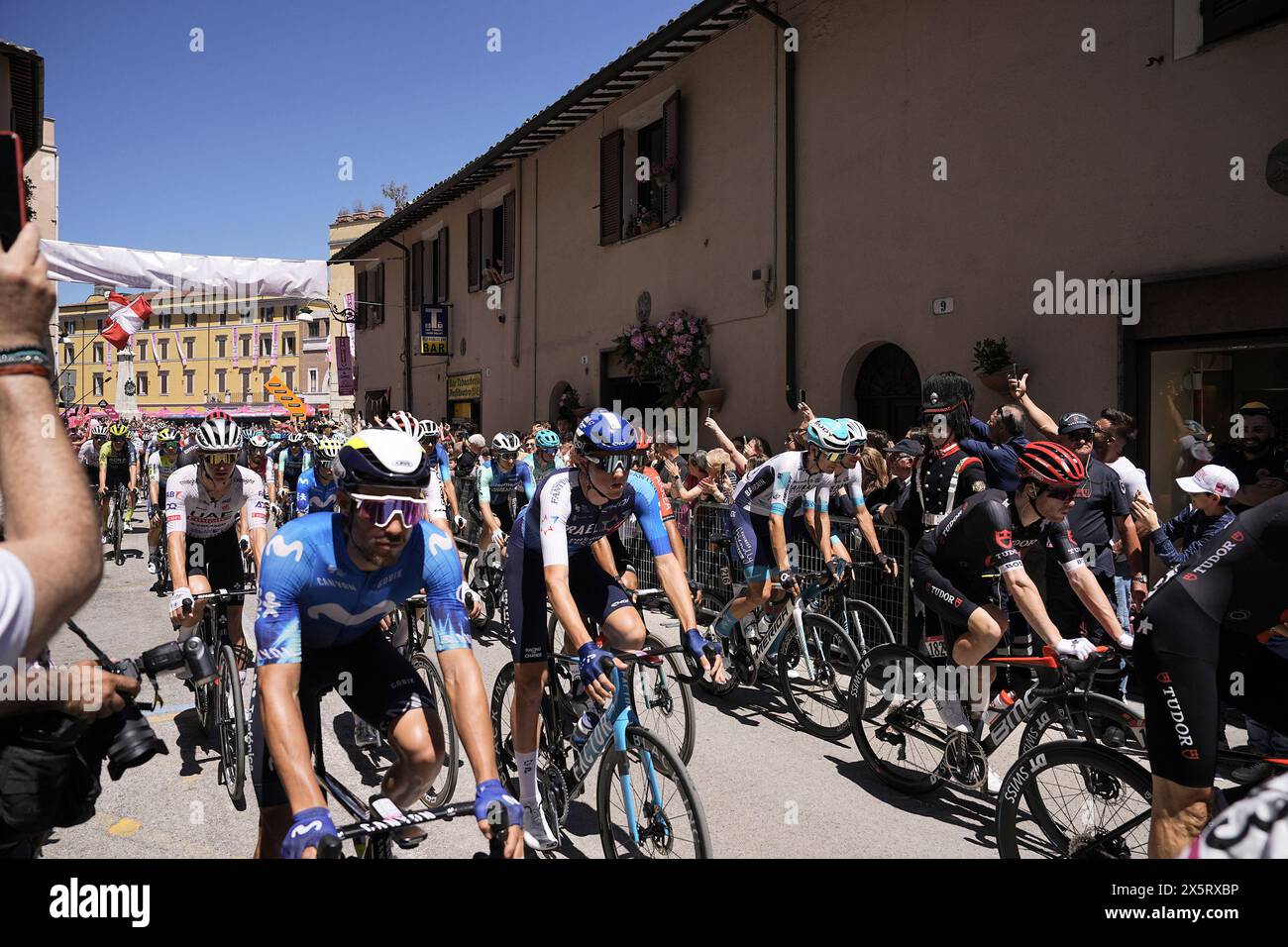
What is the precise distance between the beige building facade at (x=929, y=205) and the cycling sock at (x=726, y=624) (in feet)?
14.5

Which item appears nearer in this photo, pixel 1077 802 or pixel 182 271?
pixel 1077 802

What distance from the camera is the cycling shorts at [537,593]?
13.9ft

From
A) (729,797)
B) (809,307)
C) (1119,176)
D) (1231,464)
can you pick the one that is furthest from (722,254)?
(729,797)

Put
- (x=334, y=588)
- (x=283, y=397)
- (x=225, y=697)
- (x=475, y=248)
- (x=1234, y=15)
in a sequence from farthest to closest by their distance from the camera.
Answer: (x=283, y=397) → (x=475, y=248) → (x=1234, y=15) → (x=225, y=697) → (x=334, y=588)

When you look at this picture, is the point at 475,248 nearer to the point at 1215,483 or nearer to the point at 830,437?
the point at 830,437

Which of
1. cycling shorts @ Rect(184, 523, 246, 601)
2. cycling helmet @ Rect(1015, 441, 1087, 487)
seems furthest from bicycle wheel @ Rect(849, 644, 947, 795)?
cycling shorts @ Rect(184, 523, 246, 601)

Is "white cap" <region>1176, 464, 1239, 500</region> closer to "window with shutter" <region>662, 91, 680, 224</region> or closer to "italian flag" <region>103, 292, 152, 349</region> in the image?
"window with shutter" <region>662, 91, 680, 224</region>

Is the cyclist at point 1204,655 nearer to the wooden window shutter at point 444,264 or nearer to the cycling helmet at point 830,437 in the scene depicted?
the cycling helmet at point 830,437

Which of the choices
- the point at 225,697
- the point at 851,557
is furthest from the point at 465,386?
the point at 225,697

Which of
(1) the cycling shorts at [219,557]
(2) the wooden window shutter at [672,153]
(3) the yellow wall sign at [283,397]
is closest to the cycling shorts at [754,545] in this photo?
(1) the cycling shorts at [219,557]

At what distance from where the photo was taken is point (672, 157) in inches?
580

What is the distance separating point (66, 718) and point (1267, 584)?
3.50 meters

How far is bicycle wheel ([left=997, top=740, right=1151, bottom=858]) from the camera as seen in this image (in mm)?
3154

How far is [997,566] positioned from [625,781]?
6.72 ft
